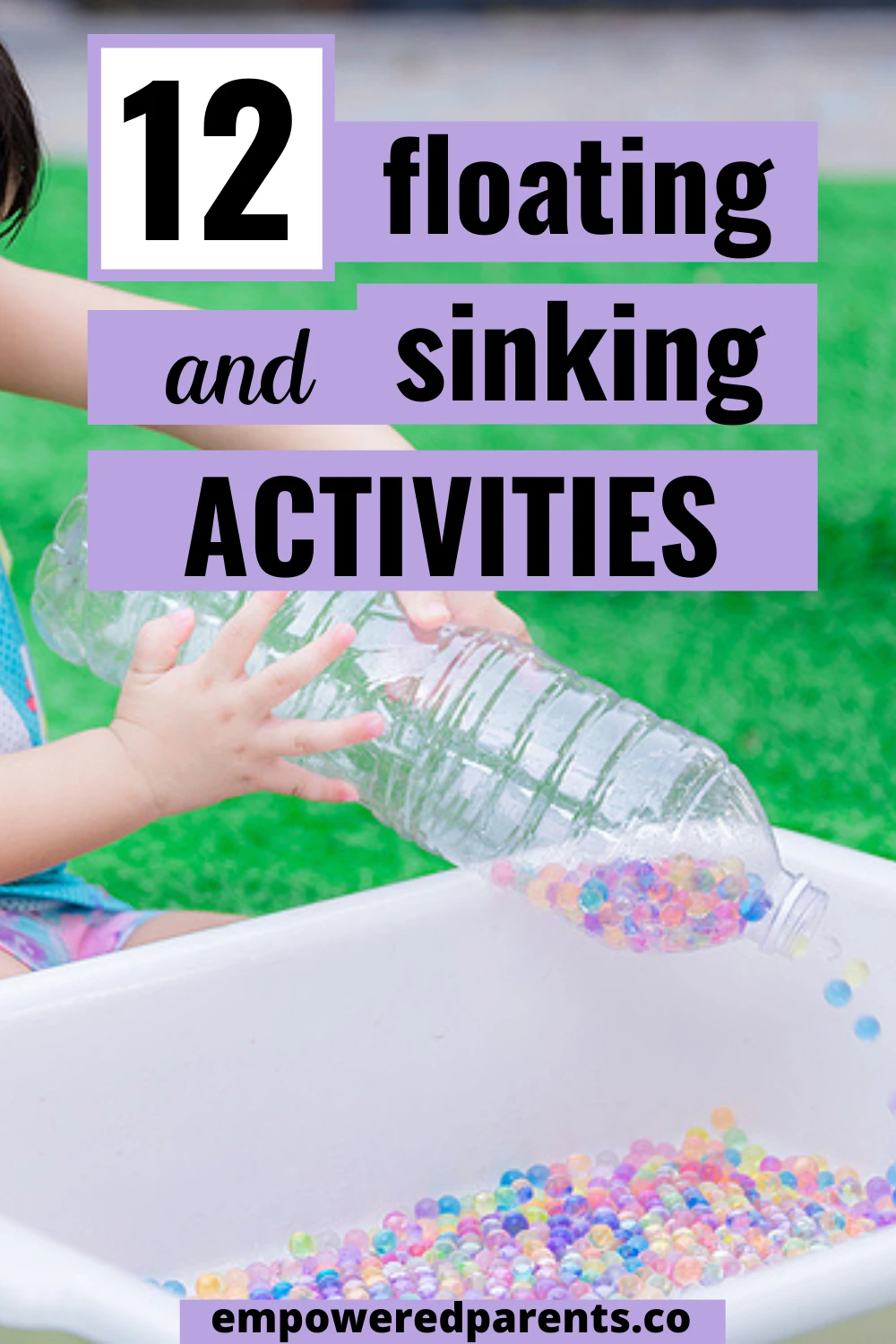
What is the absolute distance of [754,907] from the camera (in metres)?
1.07

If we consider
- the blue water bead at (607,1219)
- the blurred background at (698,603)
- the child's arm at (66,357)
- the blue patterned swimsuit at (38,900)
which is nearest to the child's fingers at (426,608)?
the child's arm at (66,357)

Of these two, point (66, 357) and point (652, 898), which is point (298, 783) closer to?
point (652, 898)

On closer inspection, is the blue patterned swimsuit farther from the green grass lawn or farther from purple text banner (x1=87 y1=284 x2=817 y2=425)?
the green grass lawn

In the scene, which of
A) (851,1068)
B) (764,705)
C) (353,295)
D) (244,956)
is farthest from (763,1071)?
(353,295)

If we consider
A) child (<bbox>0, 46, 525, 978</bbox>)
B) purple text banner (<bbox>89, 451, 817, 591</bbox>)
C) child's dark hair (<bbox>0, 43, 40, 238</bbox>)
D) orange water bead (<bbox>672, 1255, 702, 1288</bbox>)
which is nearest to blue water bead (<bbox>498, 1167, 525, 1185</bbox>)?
orange water bead (<bbox>672, 1255, 702, 1288</bbox>)

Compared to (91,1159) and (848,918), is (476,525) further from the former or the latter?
(91,1159)

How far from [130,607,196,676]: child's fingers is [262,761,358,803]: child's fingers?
0.08 meters

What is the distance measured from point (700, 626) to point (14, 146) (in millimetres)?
1165

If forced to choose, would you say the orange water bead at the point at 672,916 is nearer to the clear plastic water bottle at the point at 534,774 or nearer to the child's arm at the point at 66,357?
the clear plastic water bottle at the point at 534,774

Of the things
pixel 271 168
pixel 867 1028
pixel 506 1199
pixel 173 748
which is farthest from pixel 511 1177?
pixel 271 168

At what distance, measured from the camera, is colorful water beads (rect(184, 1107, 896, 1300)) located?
1.03m

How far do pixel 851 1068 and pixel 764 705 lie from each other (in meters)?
0.89

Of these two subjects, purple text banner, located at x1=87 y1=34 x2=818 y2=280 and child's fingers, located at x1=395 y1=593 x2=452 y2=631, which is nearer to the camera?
child's fingers, located at x1=395 y1=593 x2=452 y2=631

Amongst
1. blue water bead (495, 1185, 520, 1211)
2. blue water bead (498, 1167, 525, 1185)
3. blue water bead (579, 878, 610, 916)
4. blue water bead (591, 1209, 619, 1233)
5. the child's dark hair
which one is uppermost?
the child's dark hair
